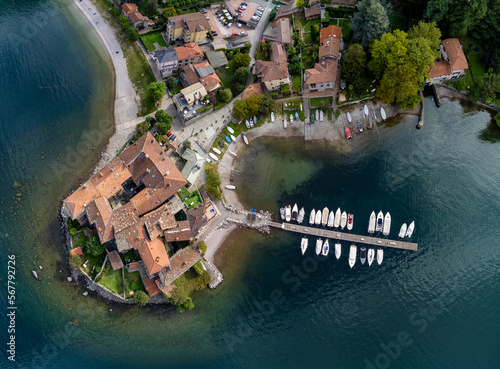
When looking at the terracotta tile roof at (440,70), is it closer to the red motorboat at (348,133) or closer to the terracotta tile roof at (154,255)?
the red motorboat at (348,133)

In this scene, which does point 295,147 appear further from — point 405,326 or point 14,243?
point 14,243

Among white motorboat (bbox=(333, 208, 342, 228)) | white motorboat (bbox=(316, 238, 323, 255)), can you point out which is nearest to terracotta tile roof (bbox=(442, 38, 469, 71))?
white motorboat (bbox=(333, 208, 342, 228))

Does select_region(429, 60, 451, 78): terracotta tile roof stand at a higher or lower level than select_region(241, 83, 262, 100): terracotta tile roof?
higher

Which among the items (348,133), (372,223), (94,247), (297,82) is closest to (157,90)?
(297,82)

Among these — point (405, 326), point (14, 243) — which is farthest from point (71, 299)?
point (405, 326)

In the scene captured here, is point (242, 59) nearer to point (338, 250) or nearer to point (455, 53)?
point (455, 53)

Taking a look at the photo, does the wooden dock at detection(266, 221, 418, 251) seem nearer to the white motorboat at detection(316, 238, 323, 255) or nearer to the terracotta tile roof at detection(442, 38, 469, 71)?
the white motorboat at detection(316, 238, 323, 255)
